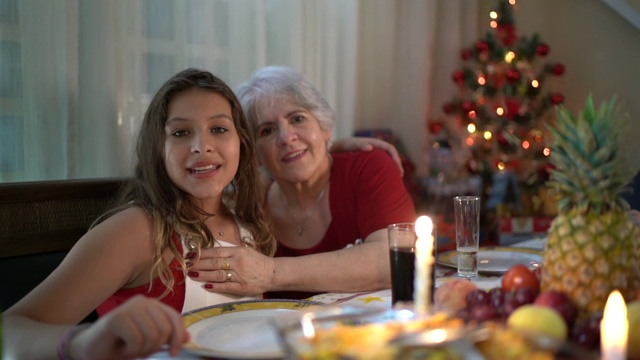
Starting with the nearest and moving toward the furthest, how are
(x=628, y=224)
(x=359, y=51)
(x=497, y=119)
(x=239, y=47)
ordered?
(x=628, y=224), (x=239, y=47), (x=359, y=51), (x=497, y=119)

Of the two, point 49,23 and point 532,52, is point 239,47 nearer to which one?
point 49,23

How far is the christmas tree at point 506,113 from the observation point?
4.39 m

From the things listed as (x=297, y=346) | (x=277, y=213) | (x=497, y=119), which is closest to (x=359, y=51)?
(x=497, y=119)

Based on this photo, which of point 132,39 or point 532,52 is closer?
point 132,39

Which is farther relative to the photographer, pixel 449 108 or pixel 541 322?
pixel 449 108

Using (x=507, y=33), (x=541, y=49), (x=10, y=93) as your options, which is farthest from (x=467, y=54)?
(x=10, y=93)

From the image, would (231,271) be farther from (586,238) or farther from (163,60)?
(163,60)

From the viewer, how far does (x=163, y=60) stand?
9.20 ft

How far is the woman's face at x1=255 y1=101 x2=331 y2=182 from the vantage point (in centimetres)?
200

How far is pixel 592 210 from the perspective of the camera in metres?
1.01

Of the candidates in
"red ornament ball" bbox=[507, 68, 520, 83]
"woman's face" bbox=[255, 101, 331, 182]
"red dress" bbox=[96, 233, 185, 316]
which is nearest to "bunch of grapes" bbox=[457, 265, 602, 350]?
"red dress" bbox=[96, 233, 185, 316]

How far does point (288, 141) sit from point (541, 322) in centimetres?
123

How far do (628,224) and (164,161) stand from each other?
1.08 metres

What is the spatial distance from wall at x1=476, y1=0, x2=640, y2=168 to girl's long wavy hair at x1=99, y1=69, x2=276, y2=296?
11.5 feet
